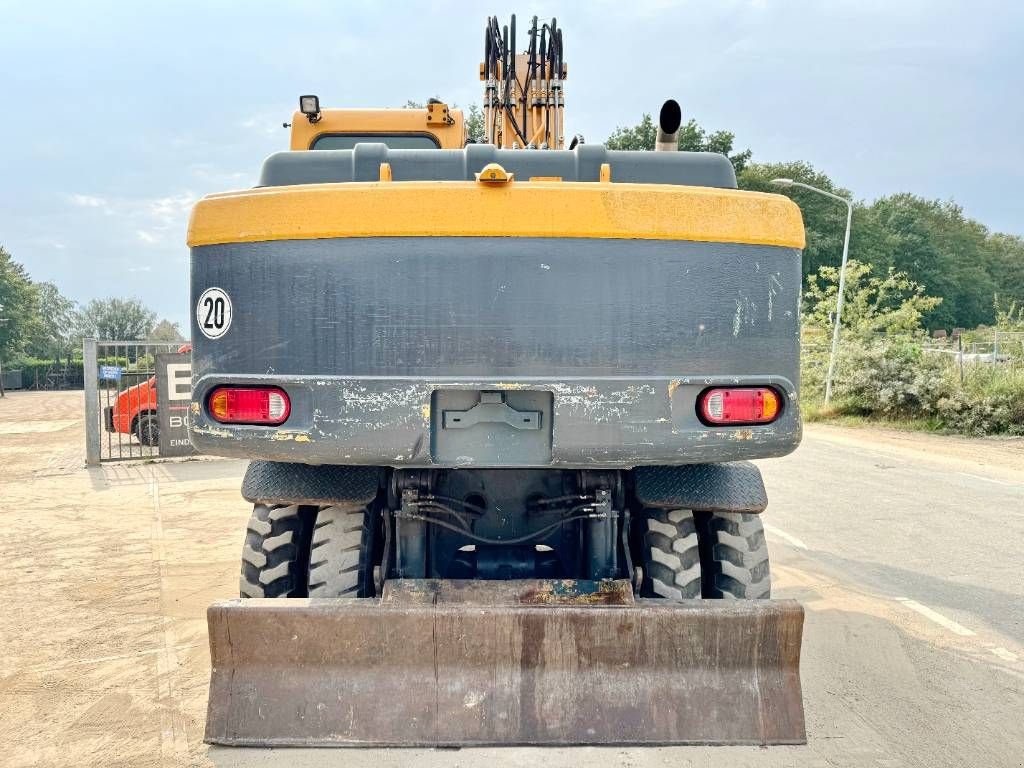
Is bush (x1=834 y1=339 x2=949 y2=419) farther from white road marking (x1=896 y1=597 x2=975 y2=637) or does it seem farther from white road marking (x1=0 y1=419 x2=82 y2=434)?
white road marking (x1=0 y1=419 x2=82 y2=434)

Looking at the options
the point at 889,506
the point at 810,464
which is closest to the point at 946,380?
the point at 810,464

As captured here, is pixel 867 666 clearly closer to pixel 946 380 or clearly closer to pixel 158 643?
pixel 158 643

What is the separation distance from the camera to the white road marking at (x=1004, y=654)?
4.56 metres

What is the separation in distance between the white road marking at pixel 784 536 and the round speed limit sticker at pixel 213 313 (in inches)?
215

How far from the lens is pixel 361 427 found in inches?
117

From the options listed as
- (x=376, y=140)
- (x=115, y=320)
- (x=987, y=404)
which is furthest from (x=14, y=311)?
(x=376, y=140)

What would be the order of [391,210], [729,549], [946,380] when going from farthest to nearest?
[946,380] → [729,549] → [391,210]

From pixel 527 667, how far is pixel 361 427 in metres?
1.05

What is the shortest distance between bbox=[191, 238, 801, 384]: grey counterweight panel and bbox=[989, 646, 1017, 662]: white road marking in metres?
2.78

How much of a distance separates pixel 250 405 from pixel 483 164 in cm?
122

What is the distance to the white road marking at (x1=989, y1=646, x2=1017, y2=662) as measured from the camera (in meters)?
4.56

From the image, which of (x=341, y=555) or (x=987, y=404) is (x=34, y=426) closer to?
(x=341, y=555)

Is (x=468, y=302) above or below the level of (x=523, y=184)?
below

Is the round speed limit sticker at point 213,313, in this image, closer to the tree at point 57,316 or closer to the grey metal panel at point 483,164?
the grey metal panel at point 483,164
